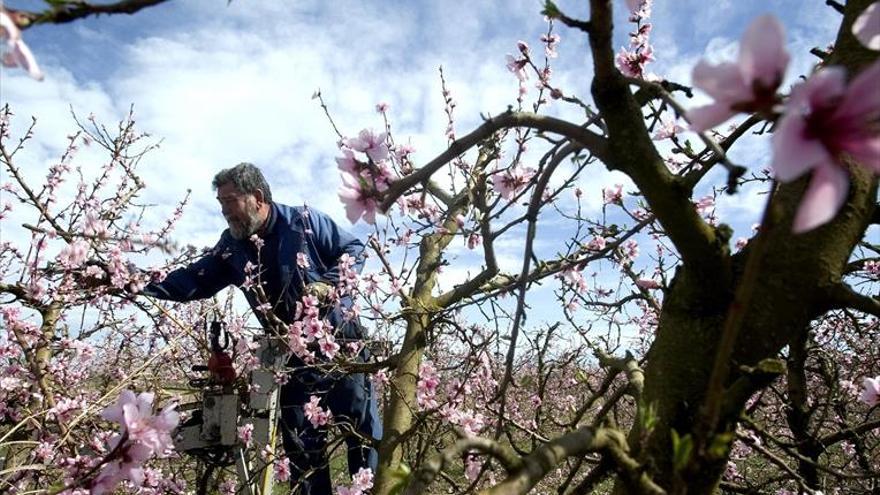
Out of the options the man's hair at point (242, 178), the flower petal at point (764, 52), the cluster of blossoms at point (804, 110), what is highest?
the man's hair at point (242, 178)

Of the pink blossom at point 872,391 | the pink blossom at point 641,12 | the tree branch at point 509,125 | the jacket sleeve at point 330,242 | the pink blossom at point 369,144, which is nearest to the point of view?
the tree branch at point 509,125

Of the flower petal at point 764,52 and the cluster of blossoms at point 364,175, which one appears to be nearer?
the flower petal at point 764,52

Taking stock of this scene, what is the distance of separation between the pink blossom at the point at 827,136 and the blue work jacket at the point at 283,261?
12.9ft

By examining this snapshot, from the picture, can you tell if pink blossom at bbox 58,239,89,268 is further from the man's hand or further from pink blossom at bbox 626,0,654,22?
pink blossom at bbox 626,0,654,22

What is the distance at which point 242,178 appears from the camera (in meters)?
4.46

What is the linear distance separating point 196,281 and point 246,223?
1.86 ft

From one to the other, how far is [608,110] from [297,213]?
3.98 m

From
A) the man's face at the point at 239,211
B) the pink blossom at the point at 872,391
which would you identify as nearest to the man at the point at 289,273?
the man's face at the point at 239,211

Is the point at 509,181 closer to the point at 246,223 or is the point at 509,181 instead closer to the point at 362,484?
the point at 362,484

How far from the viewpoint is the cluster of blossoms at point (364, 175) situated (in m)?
1.38

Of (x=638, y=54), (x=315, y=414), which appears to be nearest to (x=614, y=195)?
(x=638, y=54)

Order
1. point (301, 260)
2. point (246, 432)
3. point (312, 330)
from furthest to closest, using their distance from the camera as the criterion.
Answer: point (301, 260), point (312, 330), point (246, 432)

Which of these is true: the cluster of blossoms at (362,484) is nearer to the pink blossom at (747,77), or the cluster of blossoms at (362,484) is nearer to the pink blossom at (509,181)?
the pink blossom at (509,181)

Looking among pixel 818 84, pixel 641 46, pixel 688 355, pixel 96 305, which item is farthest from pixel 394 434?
pixel 818 84
